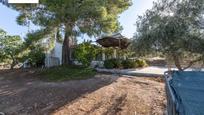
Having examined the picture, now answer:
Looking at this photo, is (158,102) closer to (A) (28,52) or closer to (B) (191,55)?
(B) (191,55)

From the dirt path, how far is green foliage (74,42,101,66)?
4.92m

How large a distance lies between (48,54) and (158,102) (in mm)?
12759

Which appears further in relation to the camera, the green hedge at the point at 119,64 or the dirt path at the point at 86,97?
the green hedge at the point at 119,64

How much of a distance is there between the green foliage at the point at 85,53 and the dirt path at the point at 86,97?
4920 millimetres

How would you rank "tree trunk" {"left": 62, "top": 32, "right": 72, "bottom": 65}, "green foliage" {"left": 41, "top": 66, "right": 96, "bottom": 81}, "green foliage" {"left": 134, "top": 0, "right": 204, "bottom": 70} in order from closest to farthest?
1. "green foliage" {"left": 134, "top": 0, "right": 204, "bottom": 70}
2. "green foliage" {"left": 41, "top": 66, "right": 96, "bottom": 81}
3. "tree trunk" {"left": 62, "top": 32, "right": 72, "bottom": 65}

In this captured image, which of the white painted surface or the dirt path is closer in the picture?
the dirt path

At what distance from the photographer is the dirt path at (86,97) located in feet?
28.6

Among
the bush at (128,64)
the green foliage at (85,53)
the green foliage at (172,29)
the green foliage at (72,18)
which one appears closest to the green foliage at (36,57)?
the green foliage at (85,53)

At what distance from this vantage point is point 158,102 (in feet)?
30.2

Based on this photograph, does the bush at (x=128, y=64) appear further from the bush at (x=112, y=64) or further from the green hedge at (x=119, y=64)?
the bush at (x=112, y=64)

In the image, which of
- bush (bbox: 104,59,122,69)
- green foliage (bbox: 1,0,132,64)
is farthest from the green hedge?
green foliage (bbox: 1,0,132,64)

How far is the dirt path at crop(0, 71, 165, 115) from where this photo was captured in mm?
8711

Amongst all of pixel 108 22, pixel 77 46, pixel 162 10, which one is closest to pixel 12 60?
pixel 77 46

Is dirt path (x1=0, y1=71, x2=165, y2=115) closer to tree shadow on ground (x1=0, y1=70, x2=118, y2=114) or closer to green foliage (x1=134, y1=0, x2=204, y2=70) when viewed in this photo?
tree shadow on ground (x1=0, y1=70, x2=118, y2=114)
